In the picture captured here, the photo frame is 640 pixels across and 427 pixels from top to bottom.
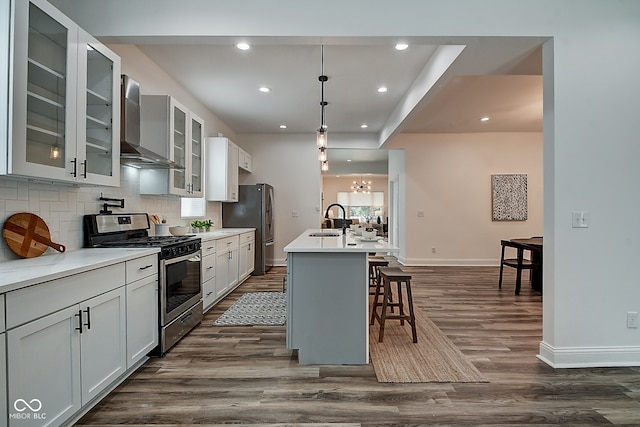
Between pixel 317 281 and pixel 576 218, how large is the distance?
1.98 m

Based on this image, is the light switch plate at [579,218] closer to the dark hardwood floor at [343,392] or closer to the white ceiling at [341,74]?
the dark hardwood floor at [343,392]

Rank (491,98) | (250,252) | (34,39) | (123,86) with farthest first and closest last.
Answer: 1. (250,252)
2. (491,98)
3. (123,86)
4. (34,39)

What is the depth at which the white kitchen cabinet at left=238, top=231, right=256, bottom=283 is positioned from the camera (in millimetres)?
5211

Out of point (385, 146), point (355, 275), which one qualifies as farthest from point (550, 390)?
point (385, 146)

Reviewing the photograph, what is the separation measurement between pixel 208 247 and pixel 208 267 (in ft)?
0.73

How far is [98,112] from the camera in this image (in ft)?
7.98

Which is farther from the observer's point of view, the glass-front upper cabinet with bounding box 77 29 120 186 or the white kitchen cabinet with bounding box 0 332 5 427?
the glass-front upper cabinet with bounding box 77 29 120 186

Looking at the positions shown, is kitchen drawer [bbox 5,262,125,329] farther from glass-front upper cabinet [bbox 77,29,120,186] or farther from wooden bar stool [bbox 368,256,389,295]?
wooden bar stool [bbox 368,256,389,295]

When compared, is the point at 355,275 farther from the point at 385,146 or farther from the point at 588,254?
the point at 385,146

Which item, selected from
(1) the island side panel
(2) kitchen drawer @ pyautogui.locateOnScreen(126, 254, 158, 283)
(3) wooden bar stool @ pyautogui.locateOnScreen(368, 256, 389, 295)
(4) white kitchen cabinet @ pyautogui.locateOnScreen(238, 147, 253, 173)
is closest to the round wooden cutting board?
(2) kitchen drawer @ pyautogui.locateOnScreen(126, 254, 158, 283)

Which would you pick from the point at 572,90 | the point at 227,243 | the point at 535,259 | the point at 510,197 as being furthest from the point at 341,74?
the point at 510,197

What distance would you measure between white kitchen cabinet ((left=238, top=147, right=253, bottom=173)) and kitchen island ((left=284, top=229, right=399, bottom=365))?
4059 millimetres

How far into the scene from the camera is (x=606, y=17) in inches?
102

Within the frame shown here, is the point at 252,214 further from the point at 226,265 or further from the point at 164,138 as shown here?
the point at 164,138
